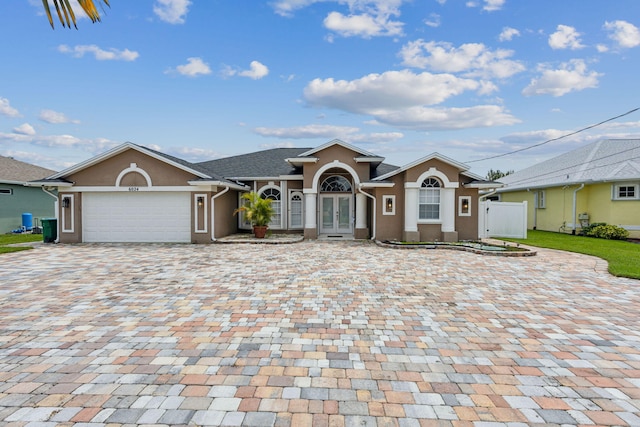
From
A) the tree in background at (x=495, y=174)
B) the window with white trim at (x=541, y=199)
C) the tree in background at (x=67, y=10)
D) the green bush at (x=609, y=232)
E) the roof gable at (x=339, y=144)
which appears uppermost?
the tree in background at (x=495, y=174)

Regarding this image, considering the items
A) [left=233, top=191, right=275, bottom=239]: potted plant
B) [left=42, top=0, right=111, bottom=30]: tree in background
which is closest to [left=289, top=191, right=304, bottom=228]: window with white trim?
[left=233, top=191, right=275, bottom=239]: potted plant

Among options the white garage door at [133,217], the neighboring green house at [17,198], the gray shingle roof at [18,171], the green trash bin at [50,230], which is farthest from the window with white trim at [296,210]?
the gray shingle roof at [18,171]

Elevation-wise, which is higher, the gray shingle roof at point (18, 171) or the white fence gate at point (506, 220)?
the gray shingle roof at point (18, 171)

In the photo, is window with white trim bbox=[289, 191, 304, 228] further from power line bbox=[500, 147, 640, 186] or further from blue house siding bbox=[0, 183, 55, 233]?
power line bbox=[500, 147, 640, 186]

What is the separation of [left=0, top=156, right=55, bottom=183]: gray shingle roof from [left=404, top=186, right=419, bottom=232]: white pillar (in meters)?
21.0

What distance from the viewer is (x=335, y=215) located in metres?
16.4

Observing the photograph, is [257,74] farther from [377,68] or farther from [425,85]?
[425,85]

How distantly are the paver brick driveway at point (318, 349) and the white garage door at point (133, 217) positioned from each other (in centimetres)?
614

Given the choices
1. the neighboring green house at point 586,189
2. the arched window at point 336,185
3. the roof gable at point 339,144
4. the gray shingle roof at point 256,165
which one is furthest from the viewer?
the gray shingle roof at point 256,165

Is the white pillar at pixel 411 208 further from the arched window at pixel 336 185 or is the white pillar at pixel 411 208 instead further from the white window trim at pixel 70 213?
the white window trim at pixel 70 213

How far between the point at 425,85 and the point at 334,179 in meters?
7.16

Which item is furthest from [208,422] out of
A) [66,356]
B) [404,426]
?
[66,356]

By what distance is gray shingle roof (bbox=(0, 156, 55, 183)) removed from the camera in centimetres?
1789

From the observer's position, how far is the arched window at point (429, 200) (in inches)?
543
